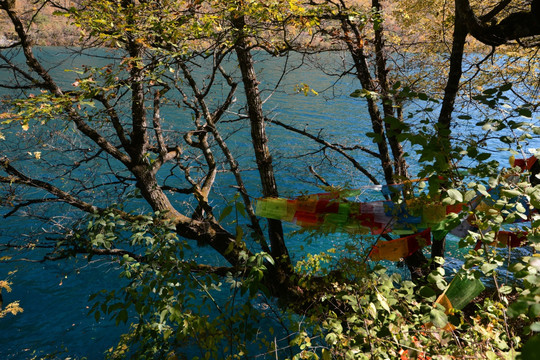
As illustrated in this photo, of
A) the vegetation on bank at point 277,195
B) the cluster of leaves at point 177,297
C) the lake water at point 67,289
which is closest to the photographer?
the vegetation on bank at point 277,195

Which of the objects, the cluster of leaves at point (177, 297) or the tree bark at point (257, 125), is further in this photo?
the tree bark at point (257, 125)

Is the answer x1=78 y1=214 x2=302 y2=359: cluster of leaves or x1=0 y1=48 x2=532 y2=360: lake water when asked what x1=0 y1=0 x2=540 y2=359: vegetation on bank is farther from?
x1=0 y1=48 x2=532 y2=360: lake water

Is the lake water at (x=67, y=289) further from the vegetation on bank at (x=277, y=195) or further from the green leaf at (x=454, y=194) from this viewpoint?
the green leaf at (x=454, y=194)

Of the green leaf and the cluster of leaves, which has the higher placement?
the green leaf

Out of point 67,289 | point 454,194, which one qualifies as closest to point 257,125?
point 454,194

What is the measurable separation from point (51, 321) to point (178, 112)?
33.4 ft

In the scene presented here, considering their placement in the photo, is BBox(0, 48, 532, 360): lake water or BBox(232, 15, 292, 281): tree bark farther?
BBox(0, 48, 532, 360): lake water

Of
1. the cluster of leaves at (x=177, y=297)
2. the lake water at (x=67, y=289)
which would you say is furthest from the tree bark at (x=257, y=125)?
the cluster of leaves at (x=177, y=297)

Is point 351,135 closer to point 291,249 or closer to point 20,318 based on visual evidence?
point 291,249

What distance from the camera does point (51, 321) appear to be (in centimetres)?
645

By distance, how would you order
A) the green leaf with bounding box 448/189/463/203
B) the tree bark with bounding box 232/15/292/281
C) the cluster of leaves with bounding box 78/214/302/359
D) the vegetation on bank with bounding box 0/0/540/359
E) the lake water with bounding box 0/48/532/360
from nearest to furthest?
the green leaf with bounding box 448/189/463/203
the vegetation on bank with bounding box 0/0/540/359
the cluster of leaves with bounding box 78/214/302/359
the tree bark with bounding box 232/15/292/281
the lake water with bounding box 0/48/532/360

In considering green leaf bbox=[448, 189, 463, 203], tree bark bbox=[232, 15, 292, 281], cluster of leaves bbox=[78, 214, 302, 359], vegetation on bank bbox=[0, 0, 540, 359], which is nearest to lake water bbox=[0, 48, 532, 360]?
tree bark bbox=[232, 15, 292, 281]

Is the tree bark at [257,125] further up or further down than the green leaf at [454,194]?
further up

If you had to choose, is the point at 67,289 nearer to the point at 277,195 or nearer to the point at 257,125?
the point at 277,195
